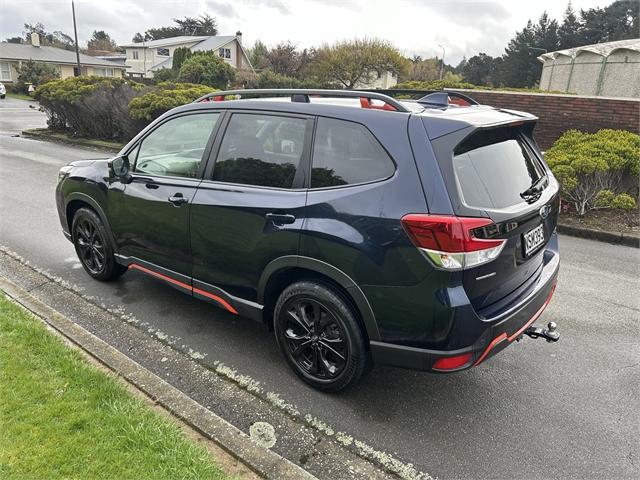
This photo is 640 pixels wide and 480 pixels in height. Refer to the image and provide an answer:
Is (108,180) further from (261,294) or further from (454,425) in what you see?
(454,425)

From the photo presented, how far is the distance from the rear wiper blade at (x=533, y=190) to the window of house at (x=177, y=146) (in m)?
2.17

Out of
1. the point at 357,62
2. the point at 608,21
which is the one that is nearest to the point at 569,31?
the point at 608,21

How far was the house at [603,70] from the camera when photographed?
2125cm

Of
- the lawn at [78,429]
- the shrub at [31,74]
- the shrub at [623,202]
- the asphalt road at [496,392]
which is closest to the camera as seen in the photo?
the lawn at [78,429]

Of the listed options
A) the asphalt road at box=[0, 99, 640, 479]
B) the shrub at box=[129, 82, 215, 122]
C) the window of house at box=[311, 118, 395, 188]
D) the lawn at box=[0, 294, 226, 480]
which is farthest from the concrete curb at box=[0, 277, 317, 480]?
the shrub at box=[129, 82, 215, 122]

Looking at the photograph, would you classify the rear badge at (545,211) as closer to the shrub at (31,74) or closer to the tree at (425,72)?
the tree at (425,72)

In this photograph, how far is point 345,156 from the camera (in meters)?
2.75

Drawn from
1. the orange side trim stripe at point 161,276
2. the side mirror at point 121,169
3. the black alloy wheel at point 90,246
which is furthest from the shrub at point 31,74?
the orange side trim stripe at point 161,276

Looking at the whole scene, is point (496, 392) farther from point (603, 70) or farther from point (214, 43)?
point (214, 43)

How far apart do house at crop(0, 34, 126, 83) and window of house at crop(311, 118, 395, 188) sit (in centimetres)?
5590

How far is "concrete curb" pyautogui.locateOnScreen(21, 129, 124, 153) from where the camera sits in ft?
49.4

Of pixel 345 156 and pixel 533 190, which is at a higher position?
pixel 345 156

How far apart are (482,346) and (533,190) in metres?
1.07

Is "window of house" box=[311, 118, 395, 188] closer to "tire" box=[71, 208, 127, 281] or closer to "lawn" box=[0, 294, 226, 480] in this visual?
"lawn" box=[0, 294, 226, 480]
